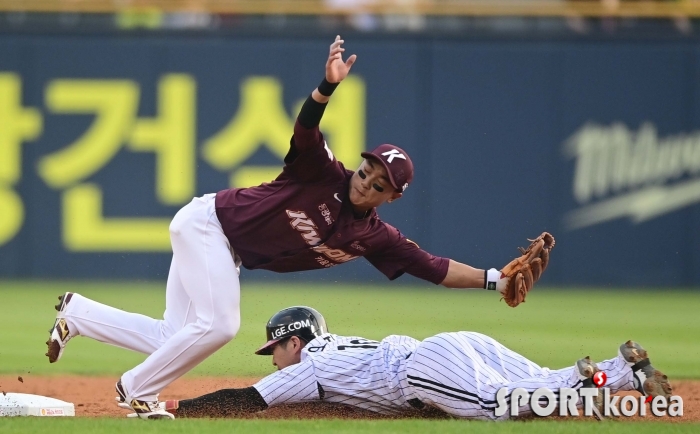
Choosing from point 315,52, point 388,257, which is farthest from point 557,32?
point 388,257

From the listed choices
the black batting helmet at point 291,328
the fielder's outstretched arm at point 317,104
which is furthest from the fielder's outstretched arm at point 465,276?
the fielder's outstretched arm at point 317,104

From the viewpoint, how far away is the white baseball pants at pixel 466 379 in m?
4.45

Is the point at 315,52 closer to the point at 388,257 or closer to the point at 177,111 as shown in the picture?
the point at 177,111

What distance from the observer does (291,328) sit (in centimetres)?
502

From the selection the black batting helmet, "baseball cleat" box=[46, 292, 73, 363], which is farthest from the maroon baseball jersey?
"baseball cleat" box=[46, 292, 73, 363]

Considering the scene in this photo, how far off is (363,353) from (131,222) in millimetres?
6366

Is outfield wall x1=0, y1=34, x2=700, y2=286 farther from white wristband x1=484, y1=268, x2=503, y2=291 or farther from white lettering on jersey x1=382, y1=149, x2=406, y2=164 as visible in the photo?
white lettering on jersey x1=382, y1=149, x2=406, y2=164

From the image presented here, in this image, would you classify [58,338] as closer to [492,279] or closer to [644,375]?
[492,279]

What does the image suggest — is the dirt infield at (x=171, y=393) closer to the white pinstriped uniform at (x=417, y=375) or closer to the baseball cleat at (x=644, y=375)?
the white pinstriped uniform at (x=417, y=375)

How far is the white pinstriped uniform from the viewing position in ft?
14.7

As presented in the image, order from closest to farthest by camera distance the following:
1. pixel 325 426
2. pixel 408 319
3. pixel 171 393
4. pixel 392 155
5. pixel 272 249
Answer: pixel 325 426 → pixel 392 155 → pixel 272 249 → pixel 171 393 → pixel 408 319

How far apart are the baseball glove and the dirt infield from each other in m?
0.75

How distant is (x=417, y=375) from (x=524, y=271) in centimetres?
87

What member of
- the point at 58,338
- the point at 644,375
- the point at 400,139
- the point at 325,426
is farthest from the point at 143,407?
the point at 400,139
